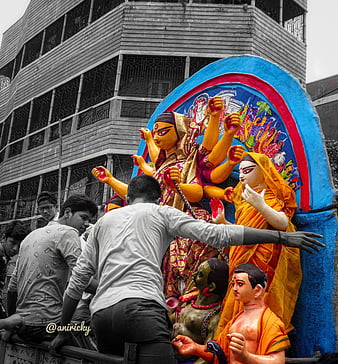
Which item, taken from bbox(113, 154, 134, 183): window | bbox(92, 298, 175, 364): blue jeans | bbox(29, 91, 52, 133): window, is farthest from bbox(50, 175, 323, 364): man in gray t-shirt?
bbox(29, 91, 52, 133): window

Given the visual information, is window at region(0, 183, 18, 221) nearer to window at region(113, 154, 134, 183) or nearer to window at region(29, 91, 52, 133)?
window at region(29, 91, 52, 133)

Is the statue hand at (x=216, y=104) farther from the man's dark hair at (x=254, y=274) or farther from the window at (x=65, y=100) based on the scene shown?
the window at (x=65, y=100)

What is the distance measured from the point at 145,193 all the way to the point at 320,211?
1.25 meters

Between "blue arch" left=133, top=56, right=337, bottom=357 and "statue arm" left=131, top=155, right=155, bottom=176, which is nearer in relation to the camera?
"blue arch" left=133, top=56, right=337, bottom=357

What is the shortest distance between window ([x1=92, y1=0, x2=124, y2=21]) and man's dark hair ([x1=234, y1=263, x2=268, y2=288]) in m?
12.9

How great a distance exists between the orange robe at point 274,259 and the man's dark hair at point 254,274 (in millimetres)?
192

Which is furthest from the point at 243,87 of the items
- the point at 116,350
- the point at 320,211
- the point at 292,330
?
the point at 116,350

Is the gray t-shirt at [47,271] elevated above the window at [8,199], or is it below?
below

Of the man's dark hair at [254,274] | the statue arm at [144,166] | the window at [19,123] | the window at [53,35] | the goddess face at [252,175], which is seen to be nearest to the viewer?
the man's dark hair at [254,274]

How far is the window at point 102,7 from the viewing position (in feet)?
45.9

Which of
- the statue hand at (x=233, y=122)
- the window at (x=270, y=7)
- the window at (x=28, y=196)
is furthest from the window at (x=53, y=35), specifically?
the statue hand at (x=233, y=122)

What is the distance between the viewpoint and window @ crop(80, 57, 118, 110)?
42.4ft

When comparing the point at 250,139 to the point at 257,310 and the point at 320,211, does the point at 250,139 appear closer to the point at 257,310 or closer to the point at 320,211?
the point at 320,211

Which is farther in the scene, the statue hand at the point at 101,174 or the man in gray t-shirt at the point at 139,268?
the statue hand at the point at 101,174
